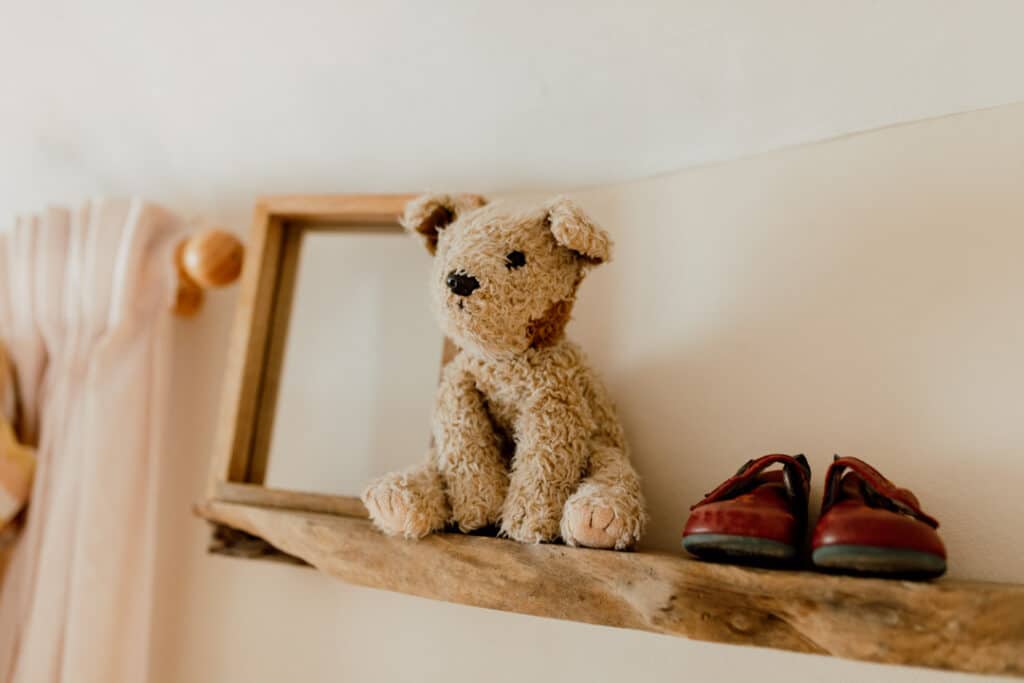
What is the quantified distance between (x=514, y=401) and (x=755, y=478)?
0.22m

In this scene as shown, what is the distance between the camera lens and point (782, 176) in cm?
78

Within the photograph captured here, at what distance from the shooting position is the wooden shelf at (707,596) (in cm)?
45

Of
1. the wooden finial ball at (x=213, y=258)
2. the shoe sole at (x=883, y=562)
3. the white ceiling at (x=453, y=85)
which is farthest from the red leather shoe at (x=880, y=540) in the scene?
the wooden finial ball at (x=213, y=258)

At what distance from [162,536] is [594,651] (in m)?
0.64

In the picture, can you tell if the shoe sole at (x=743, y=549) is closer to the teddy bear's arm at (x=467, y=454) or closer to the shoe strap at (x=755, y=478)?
the shoe strap at (x=755, y=478)

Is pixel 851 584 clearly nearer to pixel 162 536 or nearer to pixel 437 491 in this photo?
pixel 437 491

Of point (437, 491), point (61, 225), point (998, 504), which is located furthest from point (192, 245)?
point (998, 504)

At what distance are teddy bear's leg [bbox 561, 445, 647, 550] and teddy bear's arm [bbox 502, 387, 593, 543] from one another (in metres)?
0.02

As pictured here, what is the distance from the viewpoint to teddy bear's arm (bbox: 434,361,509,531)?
2.24 ft

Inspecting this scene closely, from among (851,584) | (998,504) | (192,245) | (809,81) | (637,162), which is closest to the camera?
(851,584)

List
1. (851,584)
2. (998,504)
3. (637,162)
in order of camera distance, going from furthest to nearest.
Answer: (637,162) → (998,504) → (851,584)

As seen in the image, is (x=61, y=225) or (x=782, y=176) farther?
(x=61, y=225)

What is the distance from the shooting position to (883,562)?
477mm

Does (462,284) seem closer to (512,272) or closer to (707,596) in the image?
(512,272)
